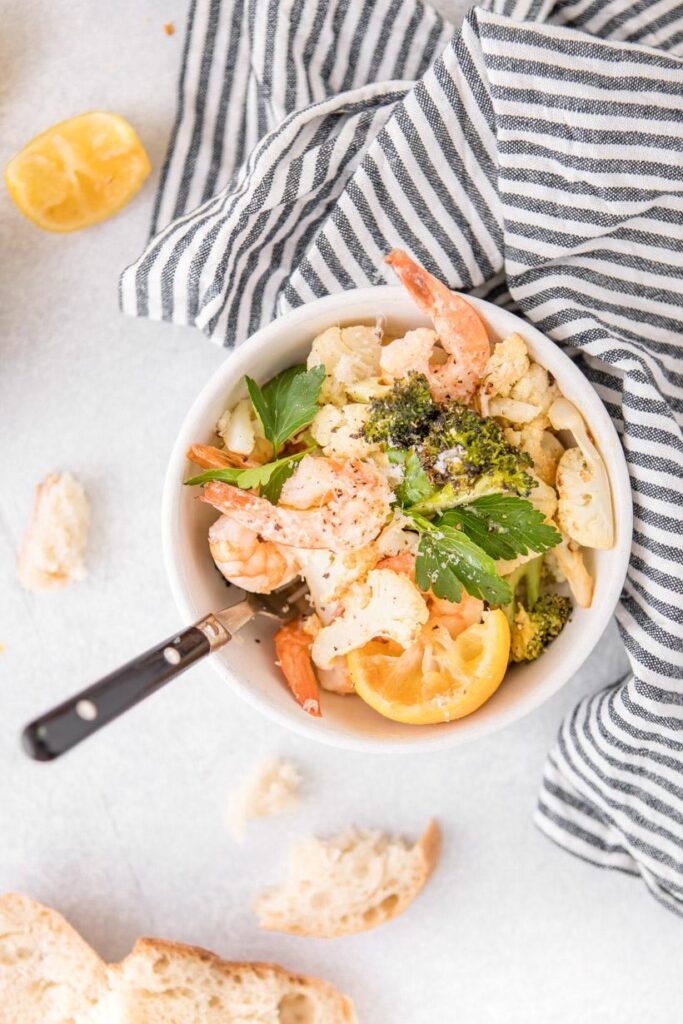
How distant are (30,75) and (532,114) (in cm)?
96

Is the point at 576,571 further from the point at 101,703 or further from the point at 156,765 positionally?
the point at 156,765

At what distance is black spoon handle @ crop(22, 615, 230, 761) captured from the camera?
114 centimetres

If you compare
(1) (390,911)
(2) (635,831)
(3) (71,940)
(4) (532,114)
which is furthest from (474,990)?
(4) (532,114)

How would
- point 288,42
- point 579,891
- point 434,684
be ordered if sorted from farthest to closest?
1. point 579,891
2. point 288,42
3. point 434,684

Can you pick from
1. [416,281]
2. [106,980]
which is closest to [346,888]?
[106,980]

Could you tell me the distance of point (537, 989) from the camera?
77.1 inches

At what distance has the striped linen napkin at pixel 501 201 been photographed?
1.50 meters

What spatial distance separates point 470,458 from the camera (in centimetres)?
138

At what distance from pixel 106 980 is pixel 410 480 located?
3.90 feet

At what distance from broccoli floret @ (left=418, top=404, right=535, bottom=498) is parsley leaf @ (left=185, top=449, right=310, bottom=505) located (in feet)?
0.64

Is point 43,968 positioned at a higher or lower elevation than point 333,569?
lower

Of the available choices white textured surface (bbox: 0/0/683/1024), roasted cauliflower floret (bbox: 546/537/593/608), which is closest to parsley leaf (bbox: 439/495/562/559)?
roasted cauliflower floret (bbox: 546/537/593/608)

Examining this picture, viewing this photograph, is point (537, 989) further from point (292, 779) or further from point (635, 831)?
point (292, 779)

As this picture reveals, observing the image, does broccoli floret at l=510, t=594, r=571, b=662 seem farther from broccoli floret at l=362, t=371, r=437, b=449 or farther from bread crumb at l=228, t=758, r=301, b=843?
bread crumb at l=228, t=758, r=301, b=843
